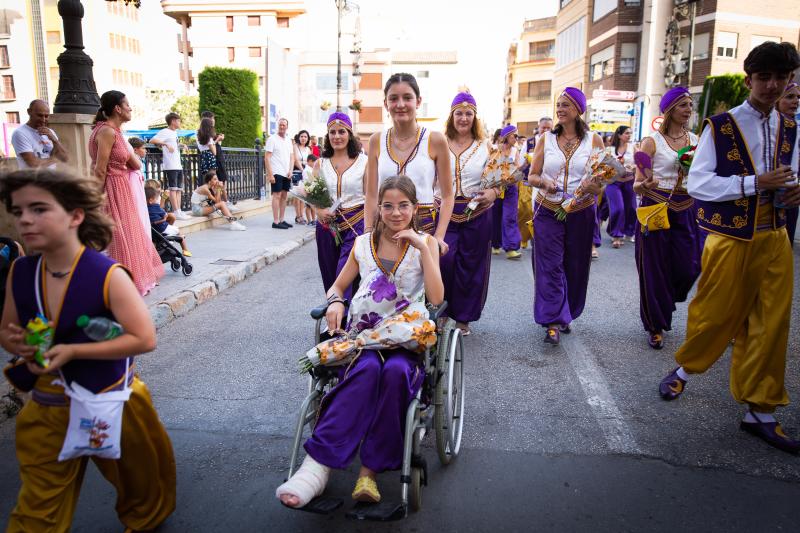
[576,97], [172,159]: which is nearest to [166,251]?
[172,159]

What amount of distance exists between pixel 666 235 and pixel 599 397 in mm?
1852

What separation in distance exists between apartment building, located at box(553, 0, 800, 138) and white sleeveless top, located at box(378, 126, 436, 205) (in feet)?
91.3

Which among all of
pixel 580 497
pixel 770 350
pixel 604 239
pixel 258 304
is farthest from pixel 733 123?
pixel 604 239

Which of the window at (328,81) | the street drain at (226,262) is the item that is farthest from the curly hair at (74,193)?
the window at (328,81)

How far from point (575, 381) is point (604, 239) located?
8.39 meters

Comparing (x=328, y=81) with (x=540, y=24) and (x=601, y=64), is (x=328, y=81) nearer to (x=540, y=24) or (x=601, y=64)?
(x=540, y=24)

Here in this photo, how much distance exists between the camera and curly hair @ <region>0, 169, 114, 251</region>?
86.2 inches

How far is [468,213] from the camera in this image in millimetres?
5199

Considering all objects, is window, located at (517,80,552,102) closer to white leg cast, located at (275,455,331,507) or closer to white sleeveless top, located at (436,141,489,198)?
white sleeveless top, located at (436,141,489,198)

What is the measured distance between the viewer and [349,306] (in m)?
3.40

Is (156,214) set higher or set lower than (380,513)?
higher

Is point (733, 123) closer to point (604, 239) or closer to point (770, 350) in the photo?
point (770, 350)

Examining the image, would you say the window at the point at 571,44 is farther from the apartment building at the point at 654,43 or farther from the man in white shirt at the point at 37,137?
the man in white shirt at the point at 37,137

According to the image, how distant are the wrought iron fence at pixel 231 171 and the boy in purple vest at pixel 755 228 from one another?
9.76 meters
